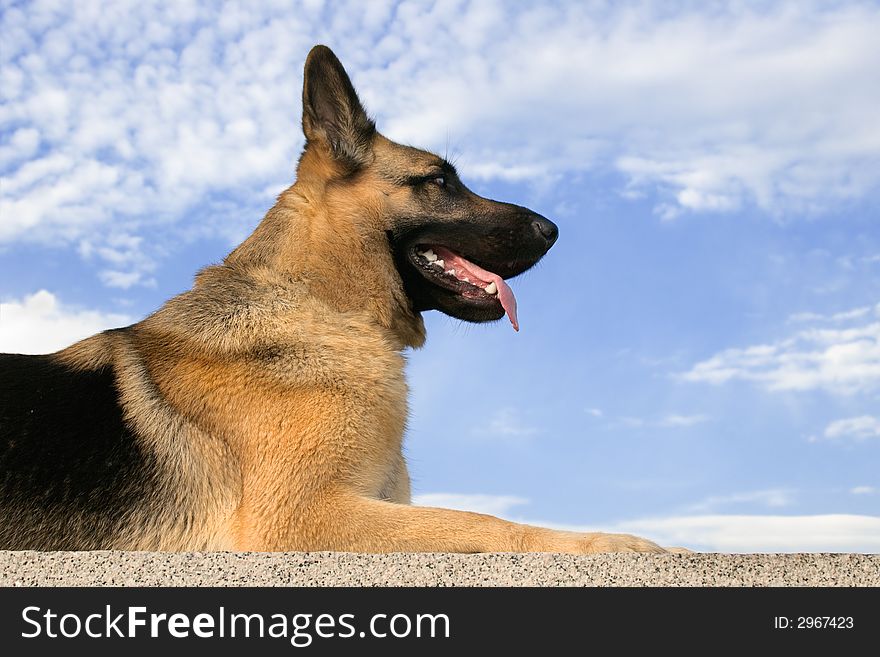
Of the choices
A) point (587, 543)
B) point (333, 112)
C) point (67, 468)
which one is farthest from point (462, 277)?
point (67, 468)

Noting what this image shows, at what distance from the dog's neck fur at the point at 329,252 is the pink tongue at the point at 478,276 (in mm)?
395

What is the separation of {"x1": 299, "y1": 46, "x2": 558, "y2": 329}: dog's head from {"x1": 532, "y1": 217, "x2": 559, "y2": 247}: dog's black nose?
73mm

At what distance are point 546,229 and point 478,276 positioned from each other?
66 centimetres

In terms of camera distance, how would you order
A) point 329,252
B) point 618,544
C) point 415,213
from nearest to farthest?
point 618,544 < point 329,252 < point 415,213

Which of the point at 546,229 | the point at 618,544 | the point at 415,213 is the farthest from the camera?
the point at 546,229

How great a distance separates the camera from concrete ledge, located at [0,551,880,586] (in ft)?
15.0

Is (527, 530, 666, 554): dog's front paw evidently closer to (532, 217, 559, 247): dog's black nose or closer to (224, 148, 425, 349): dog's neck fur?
(224, 148, 425, 349): dog's neck fur

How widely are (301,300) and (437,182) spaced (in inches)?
53.4

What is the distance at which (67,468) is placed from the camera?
18.7 feet

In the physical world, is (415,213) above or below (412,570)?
above

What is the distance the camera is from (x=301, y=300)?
6.36 m

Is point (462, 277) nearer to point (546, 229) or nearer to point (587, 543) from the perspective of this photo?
point (546, 229)

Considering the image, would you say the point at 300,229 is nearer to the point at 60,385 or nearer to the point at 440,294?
the point at 440,294

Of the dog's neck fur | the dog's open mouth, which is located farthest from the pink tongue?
the dog's neck fur
